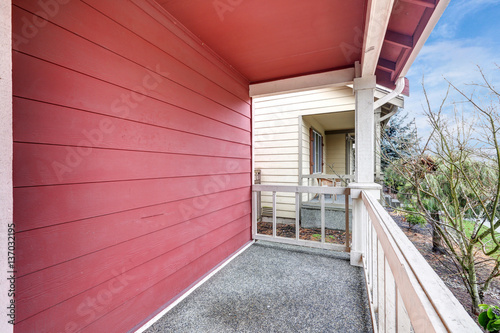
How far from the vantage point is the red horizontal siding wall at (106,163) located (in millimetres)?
1044

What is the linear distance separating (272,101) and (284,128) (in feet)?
2.21

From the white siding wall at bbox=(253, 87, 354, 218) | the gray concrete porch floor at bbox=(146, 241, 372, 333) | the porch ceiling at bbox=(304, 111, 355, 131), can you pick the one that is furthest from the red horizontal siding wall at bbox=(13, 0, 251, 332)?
the porch ceiling at bbox=(304, 111, 355, 131)

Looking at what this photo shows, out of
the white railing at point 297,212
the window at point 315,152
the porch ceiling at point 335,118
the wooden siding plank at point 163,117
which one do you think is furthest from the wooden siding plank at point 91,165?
the window at point 315,152

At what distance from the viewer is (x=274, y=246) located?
10.7 ft

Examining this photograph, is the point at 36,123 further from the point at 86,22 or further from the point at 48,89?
the point at 86,22

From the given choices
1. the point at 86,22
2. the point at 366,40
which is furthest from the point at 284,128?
the point at 86,22

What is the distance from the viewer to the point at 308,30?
2.07 meters

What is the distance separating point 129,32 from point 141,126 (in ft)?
2.09

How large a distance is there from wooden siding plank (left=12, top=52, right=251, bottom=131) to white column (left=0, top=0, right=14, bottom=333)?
0.99 feet

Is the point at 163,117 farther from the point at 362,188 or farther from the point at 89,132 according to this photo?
the point at 362,188

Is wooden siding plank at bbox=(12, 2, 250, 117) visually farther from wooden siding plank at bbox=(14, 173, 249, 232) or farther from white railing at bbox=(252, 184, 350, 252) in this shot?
white railing at bbox=(252, 184, 350, 252)

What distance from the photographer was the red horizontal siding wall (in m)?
1.04
